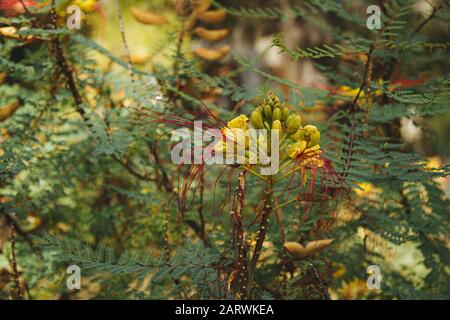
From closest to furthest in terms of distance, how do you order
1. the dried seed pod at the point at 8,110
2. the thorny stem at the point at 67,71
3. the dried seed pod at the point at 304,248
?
the dried seed pod at the point at 304,248
the thorny stem at the point at 67,71
the dried seed pod at the point at 8,110

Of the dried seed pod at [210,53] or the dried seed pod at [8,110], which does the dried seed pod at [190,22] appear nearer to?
the dried seed pod at [210,53]

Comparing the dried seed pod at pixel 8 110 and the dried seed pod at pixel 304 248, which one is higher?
the dried seed pod at pixel 8 110

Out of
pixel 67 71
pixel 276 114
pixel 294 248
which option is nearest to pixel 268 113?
pixel 276 114

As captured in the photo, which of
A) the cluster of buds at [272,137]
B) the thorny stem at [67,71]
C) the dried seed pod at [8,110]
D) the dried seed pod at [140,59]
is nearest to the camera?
the cluster of buds at [272,137]

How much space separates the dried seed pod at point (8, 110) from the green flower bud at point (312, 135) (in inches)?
27.6

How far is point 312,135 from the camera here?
0.59 m

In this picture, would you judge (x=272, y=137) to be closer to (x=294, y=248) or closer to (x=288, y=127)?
(x=288, y=127)

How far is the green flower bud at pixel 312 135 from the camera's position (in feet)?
1.92

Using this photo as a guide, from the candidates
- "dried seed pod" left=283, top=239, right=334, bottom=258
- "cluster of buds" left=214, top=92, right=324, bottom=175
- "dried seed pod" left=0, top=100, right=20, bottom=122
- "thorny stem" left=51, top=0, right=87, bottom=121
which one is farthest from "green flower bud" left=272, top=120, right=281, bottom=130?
"dried seed pod" left=0, top=100, right=20, bottom=122

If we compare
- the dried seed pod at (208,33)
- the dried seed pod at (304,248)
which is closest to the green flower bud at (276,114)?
the dried seed pod at (304,248)

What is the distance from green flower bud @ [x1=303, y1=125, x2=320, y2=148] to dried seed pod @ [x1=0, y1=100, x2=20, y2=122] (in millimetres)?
701

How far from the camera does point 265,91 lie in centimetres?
76

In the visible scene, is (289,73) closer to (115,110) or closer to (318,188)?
(115,110)

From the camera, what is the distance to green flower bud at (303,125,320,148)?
0.59 metres
